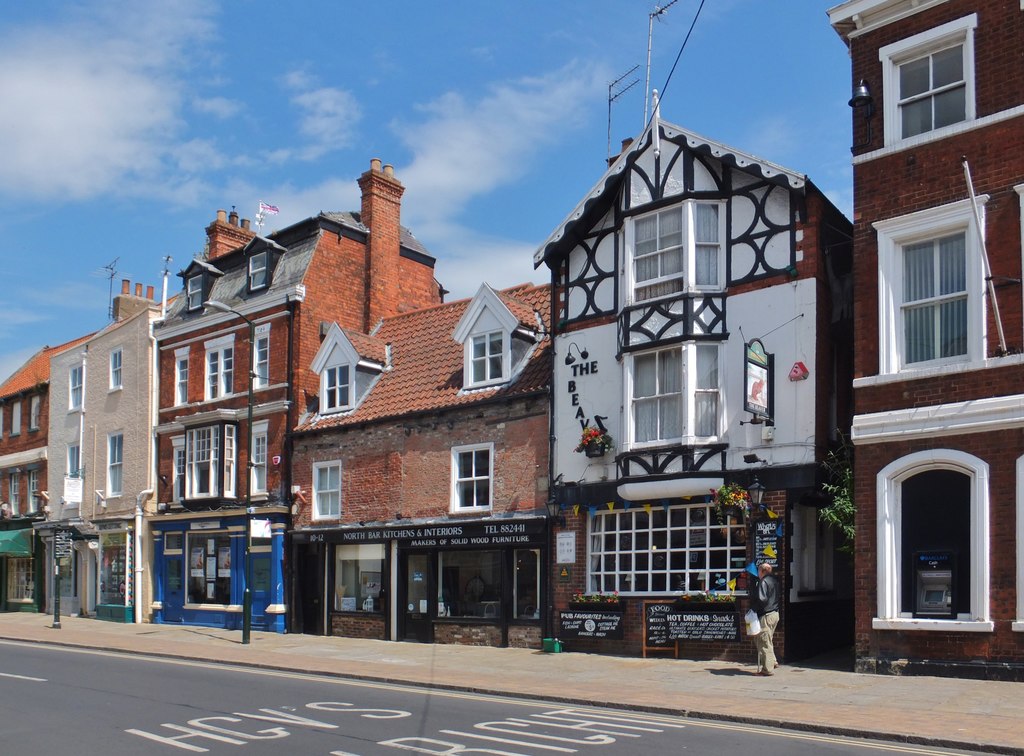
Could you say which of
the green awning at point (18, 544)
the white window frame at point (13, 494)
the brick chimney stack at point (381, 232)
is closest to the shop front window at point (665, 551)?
the brick chimney stack at point (381, 232)

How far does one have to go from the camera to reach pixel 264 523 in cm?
2606

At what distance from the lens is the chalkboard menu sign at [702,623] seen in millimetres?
18766

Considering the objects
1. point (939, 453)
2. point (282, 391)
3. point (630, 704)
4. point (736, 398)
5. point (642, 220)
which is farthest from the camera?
point (282, 391)

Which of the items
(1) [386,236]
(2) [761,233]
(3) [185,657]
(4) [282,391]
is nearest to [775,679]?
(2) [761,233]

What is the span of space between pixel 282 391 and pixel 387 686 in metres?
14.0

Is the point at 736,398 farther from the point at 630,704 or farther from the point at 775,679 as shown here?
the point at 630,704

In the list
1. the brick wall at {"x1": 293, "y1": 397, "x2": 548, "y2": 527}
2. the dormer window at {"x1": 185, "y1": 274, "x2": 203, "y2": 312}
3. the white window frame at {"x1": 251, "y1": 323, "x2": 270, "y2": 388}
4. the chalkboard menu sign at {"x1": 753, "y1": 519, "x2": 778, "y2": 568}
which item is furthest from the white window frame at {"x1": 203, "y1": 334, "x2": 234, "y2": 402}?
the chalkboard menu sign at {"x1": 753, "y1": 519, "x2": 778, "y2": 568}

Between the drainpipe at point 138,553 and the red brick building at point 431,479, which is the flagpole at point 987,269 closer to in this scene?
the red brick building at point 431,479

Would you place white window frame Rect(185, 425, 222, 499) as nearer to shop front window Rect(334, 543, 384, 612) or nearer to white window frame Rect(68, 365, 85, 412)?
shop front window Rect(334, 543, 384, 612)

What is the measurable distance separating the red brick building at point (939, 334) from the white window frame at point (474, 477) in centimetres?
898

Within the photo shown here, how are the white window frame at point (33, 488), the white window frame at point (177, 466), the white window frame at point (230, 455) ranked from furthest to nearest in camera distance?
the white window frame at point (33, 488) < the white window frame at point (177, 466) < the white window frame at point (230, 455)

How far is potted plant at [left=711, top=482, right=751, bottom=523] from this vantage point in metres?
18.5

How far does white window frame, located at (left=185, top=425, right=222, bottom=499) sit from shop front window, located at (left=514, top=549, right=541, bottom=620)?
11.6m

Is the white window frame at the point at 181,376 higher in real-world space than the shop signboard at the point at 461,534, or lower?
higher
